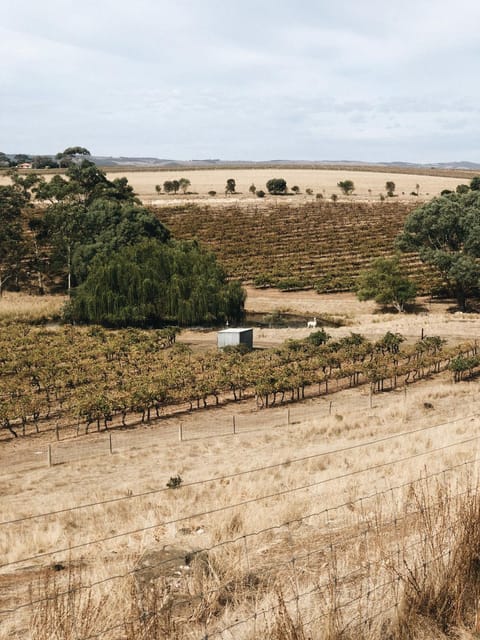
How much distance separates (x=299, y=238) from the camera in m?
93.5

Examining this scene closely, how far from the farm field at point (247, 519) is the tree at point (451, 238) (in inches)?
1041

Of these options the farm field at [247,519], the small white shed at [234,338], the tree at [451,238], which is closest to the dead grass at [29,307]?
the small white shed at [234,338]

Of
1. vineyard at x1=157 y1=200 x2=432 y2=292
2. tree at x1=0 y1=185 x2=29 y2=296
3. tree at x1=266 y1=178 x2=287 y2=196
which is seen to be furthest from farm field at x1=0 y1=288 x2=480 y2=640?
tree at x1=266 y1=178 x2=287 y2=196

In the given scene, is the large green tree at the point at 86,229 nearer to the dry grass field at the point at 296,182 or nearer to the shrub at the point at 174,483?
the shrub at the point at 174,483

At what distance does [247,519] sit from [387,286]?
162ft

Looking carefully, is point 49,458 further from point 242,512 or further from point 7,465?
point 242,512

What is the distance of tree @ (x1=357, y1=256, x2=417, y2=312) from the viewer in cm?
5822

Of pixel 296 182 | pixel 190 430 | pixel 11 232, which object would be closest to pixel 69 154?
pixel 296 182

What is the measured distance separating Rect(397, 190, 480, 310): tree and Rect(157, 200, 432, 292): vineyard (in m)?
8.45

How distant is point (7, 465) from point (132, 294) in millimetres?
30795

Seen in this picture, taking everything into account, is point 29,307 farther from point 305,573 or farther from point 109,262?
point 305,573

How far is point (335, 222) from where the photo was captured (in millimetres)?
102625

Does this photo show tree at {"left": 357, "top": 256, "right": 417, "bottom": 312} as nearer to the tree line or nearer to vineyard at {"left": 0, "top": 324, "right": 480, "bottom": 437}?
the tree line

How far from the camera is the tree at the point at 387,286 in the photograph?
191ft
